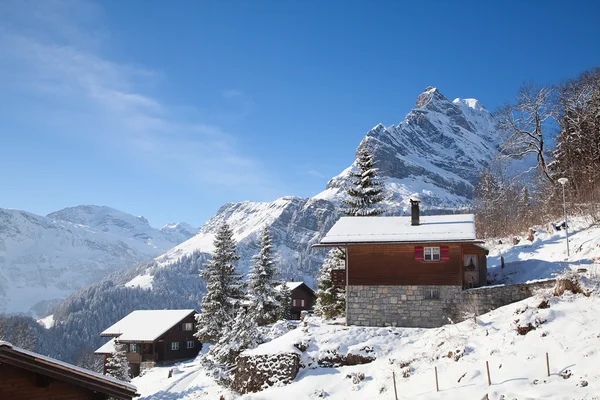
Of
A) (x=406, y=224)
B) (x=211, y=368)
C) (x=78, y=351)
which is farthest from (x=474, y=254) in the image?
(x=78, y=351)

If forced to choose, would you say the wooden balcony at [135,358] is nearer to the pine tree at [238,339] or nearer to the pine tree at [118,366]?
the pine tree at [118,366]

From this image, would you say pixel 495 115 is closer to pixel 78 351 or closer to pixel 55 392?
pixel 55 392

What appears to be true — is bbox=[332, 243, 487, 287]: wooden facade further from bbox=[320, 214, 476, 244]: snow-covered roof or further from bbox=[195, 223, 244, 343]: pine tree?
bbox=[195, 223, 244, 343]: pine tree

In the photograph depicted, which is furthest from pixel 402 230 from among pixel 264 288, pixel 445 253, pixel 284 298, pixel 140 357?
pixel 140 357

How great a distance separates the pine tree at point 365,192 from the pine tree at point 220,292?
10.5 metres

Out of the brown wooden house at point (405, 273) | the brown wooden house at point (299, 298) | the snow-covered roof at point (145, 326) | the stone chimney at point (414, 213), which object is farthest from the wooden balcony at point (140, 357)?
the stone chimney at point (414, 213)

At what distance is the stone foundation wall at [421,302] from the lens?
25.3 meters

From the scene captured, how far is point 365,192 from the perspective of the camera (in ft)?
119

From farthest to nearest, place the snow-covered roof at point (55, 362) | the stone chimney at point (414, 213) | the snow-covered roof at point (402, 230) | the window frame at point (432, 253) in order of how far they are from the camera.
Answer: the stone chimney at point (414, 213) < the snow-covered roof at point (402, 230) < the window frame at point (432, 253) < the snow-covered roof at point (55, 362)

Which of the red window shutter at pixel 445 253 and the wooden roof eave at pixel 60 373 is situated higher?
the red window shutter at pixel 445 253

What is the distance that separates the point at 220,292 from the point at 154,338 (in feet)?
80.0

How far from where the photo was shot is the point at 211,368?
1133 inches

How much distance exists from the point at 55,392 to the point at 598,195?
33421 millimetres

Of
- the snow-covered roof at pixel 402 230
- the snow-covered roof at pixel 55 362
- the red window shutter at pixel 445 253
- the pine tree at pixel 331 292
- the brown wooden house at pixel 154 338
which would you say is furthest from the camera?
the brown wooden house at pixel 154 338
